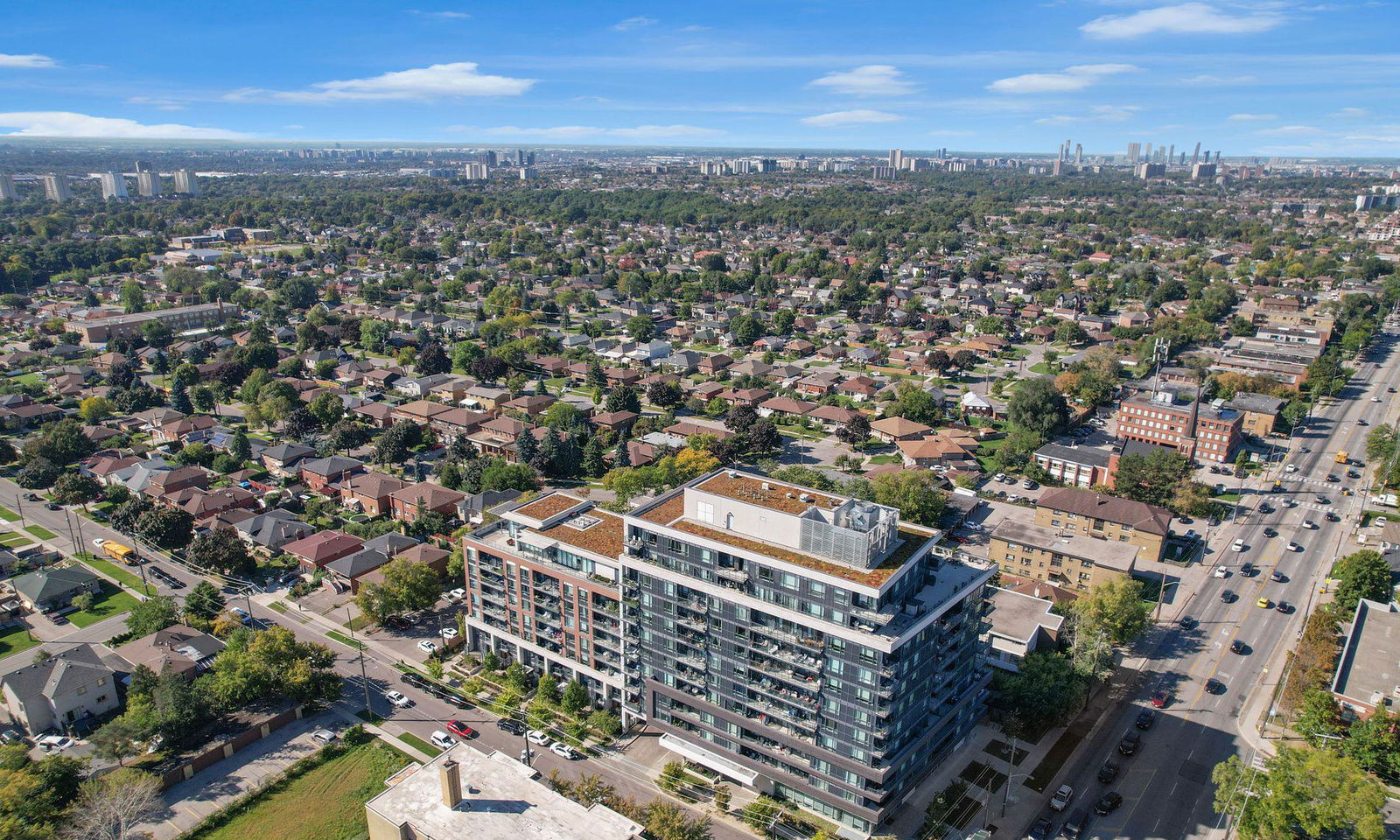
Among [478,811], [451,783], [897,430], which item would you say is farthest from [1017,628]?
[897,430]

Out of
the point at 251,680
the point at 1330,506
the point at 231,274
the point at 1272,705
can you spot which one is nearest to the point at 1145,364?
the point at 1330,506

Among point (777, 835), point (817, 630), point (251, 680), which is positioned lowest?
→ point (777, 835)

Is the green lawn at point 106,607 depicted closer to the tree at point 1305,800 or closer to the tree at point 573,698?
the tree at point 573,698

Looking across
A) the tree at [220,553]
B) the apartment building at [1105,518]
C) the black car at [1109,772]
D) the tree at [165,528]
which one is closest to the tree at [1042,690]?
Answer: the black car at [1109,772]

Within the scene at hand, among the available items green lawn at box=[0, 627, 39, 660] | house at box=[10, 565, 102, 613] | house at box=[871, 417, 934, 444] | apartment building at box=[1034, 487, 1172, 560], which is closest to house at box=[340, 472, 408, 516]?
house at box=[10, 565, 102, 613]

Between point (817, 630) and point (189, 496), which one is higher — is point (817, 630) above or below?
above

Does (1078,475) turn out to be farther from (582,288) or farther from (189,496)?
(582,288)

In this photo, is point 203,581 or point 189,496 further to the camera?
point 189,496
